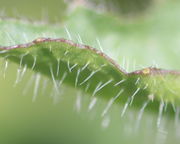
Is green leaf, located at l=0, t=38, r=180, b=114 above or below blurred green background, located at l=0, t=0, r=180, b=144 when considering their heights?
above

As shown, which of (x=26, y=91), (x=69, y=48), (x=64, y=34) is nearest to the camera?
(x=69, y=48)

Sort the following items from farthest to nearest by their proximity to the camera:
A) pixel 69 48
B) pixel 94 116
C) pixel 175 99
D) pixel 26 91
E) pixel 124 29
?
1. pixel 26 91
2. pixel 94 116
3. pixel 124 29
4. pixel 175 99
5. pixel 69 48

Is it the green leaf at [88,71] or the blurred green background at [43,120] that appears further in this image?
the blurred green background at [43,120]

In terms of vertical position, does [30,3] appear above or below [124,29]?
above

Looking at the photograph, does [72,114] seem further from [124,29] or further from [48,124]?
[124,29]

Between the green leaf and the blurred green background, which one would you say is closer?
the green leaf

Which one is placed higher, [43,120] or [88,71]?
[88,71]

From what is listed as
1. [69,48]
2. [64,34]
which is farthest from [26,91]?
[69,48]

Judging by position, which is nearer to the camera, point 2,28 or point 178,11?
point 2,28

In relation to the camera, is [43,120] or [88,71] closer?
[88,71]

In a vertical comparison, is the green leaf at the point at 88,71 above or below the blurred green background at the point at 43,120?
above

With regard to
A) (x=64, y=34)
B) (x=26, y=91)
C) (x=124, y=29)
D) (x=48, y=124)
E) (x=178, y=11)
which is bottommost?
(x=48, y=124)
